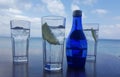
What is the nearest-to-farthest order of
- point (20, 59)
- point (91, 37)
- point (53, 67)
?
point (53, 67) < point (20, 59) < point (91, 37)

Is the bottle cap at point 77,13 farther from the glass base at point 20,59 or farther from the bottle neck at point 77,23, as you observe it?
Result: the glass base at point 20,59

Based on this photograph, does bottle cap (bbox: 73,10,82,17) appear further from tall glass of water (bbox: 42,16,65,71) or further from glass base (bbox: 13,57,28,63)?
glass base (bbox: 13,57,28,63)

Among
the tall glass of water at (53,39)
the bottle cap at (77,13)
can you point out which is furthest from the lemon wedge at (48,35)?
the bottle cap at (77,13)

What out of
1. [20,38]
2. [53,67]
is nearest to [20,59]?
[20,38]

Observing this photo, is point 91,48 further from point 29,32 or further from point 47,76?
point 47,76

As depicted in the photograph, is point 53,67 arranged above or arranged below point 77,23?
below

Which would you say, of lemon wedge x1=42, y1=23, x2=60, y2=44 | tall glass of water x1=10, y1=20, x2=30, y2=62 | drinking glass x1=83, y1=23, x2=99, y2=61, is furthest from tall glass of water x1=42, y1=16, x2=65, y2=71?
drinking glass x1=83, y1=23, x2=99, y2=61

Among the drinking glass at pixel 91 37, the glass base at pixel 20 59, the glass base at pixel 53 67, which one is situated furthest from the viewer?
the drinking glass at pixel 91 37

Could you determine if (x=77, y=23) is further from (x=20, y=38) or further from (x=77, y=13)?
(x=20, y=38)
